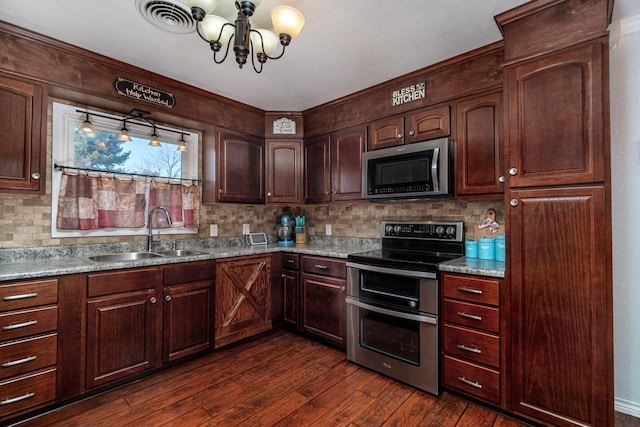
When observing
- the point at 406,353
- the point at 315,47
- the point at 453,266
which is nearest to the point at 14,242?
the point at 315,47

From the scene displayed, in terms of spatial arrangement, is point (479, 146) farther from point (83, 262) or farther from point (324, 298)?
point (83, 262)

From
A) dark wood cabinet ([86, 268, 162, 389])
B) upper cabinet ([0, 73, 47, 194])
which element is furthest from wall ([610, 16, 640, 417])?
upper cabinet ([0, 73, 47, 194])

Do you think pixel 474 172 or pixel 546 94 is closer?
pixel 546 94

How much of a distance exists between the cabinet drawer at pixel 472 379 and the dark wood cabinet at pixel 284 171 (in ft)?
6.96

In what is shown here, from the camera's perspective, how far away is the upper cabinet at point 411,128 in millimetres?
2414

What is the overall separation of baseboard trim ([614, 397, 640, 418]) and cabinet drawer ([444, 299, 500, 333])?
3.02 ft

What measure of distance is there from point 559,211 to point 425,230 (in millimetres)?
1159

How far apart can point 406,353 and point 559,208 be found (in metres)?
1.36

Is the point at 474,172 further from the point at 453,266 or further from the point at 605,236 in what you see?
the point at 605,236

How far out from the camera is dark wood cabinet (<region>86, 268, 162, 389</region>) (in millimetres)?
2031

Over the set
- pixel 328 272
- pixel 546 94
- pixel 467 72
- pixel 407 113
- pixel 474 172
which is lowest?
pixel 328 272

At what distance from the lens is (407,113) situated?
8.58ft

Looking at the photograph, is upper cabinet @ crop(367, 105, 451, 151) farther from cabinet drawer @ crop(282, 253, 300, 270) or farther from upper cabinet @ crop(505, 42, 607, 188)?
cabinet drawer @ crop(282, 253, 300, 270)

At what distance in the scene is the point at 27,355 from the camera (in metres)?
1.79
